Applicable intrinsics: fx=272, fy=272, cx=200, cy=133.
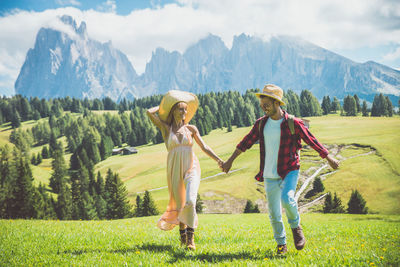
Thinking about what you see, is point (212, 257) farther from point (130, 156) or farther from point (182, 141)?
point (130, 156)

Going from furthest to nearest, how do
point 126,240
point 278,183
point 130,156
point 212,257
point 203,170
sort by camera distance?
point 130,156 → point 203,170 → point 126,240 → point 278,183 → point 212,257

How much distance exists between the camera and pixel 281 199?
611cm

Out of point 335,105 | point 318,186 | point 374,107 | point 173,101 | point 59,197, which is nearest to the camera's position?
point 173,101

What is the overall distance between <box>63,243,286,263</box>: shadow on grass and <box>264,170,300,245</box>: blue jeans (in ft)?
1.90

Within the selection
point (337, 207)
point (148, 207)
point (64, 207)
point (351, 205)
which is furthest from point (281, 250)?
point (64, 207)

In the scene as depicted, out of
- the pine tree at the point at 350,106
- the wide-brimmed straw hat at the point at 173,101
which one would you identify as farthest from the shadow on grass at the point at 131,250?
the pine tree at the point at 350,106

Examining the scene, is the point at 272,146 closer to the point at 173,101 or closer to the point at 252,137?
the point at 252,137

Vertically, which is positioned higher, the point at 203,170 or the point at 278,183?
the point at 278,183

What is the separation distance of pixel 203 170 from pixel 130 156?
48.7 m

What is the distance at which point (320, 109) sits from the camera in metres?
145

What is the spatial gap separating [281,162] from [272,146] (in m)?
0.43

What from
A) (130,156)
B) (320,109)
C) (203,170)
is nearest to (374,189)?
(203,170)

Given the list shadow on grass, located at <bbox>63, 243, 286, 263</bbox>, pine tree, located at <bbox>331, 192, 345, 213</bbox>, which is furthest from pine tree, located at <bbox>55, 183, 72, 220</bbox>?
shadow on grass, located at <bbox>63, 243, 286, 263</bbox>

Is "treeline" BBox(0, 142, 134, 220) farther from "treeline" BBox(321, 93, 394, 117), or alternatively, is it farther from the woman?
"treeline" BBox(321, 93, 394, 117)
